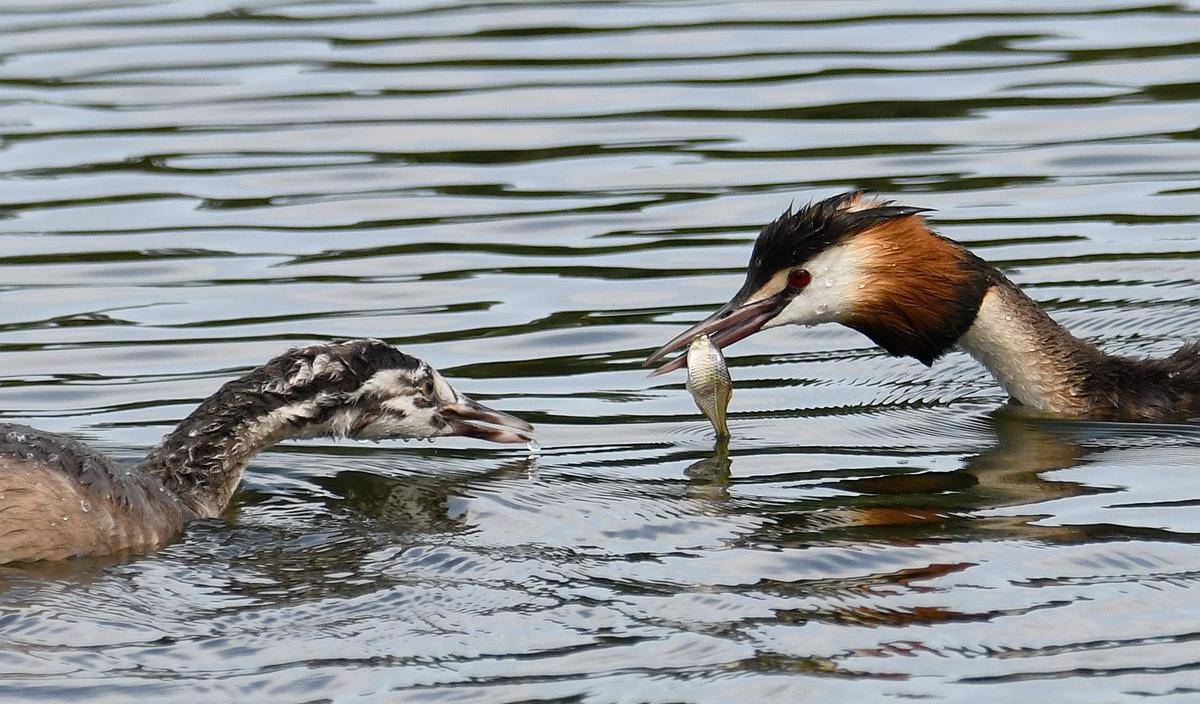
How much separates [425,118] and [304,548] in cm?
613

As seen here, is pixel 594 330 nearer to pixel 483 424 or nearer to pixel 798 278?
pixel 798 278

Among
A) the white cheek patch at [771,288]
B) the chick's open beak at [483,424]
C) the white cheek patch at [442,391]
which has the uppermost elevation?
the white cheek patch at [771,288]

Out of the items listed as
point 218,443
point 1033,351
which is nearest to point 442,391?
point 218,443

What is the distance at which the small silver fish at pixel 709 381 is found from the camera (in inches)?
338

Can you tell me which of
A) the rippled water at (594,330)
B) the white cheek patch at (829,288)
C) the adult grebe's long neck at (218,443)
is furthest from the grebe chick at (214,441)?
the white cheek patch at (829,288)

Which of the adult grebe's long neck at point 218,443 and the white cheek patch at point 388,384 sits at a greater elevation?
the white cheek patch at point 388,384

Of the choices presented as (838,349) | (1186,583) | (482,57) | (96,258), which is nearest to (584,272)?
(838,349)

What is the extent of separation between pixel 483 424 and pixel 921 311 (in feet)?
5.62

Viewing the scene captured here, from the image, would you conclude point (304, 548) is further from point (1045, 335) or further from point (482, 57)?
point (482, 57)

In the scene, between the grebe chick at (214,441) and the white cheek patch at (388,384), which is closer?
the grebe chick at (214,441)

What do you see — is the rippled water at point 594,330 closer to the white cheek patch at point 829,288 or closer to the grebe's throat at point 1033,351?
the grebe's throat at point 1033,351

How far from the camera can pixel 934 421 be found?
9109 millimetres

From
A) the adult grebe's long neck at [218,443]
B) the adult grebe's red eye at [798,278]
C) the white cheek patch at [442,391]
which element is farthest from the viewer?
the adult grebe's red eye at [798,278]

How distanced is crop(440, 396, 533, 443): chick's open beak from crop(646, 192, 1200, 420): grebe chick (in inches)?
23.0
